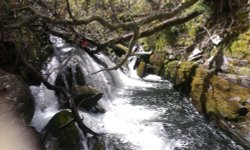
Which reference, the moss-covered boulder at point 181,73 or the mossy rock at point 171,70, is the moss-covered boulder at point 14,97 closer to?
the moss-covered boulder at point 181,73

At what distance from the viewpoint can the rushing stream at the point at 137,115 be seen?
645 centimetres

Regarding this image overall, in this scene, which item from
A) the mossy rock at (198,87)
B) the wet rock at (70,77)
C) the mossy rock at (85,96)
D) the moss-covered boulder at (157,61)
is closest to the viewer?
the mossy rock at (85,96)

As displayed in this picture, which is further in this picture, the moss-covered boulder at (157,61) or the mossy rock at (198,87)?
the moss-covered boulder at (157,61)

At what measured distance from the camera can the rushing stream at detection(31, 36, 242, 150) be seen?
21.2 ft

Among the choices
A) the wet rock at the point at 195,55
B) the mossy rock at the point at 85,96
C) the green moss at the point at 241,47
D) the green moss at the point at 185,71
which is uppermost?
the green moss at the point at 241,47

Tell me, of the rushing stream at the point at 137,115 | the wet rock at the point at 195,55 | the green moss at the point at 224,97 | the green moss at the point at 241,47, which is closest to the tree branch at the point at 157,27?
the wet rock at the point at 195,55

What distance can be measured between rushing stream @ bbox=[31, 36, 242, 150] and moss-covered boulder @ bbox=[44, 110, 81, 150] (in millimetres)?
492

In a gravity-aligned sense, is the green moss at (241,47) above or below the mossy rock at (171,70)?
above

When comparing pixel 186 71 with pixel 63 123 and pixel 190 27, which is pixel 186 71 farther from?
pixel 63 123

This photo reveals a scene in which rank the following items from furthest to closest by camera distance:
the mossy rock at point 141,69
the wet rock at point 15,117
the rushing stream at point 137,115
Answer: the mossy rock at point 141,69, the rushing stream at point 137,115, the wet rock at point 15,117

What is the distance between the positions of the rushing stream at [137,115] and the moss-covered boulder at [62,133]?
49 cm

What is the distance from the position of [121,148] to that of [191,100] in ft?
9.65

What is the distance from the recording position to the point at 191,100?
8461 millimetres

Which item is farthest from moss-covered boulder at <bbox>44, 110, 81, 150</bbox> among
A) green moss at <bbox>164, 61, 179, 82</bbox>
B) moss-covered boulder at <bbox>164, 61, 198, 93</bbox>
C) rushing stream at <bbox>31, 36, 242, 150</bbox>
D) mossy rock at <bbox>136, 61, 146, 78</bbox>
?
mossy rock at <bbox>136, 61, 146, 78</bbox>
